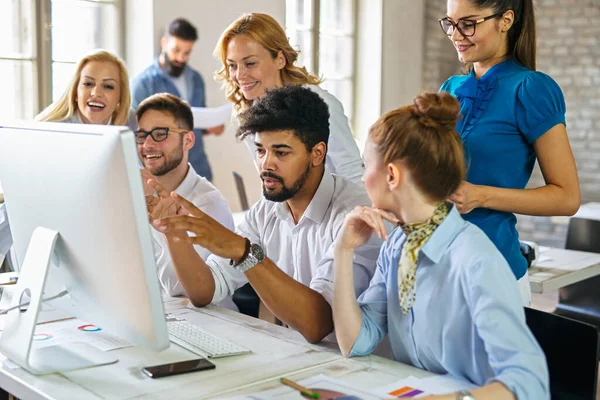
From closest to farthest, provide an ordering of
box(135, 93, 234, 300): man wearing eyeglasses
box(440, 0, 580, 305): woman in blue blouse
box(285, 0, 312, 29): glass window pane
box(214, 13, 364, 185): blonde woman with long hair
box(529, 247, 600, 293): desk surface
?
box(440, 0, 580, 305): woman in blue blouse < box(135, 93, 234, 300): man wearing eyeglasses < box(214, 13, 364, 185): blonde woman with long hair < box(529, 247, 600, 293): desk surface < box(285, 0, 312, 29): glass window pane

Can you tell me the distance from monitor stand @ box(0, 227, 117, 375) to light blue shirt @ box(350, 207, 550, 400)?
0.55 meters

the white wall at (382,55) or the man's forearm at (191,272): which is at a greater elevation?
the white wall at (382,55)

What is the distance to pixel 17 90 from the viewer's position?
4375mm

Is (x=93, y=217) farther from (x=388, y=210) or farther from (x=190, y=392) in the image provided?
(x=388, y=210)

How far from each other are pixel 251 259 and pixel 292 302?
0.44ft

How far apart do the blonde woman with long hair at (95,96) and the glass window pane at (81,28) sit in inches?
61.7

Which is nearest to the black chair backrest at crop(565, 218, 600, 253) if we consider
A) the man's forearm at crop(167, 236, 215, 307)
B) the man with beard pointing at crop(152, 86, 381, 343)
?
the man with beard pointing at crop(152, 86, 381, 343)

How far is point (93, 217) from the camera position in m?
1.23

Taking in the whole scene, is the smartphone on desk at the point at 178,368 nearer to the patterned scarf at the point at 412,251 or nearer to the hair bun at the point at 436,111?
the patterned scarf at the point at 412,251

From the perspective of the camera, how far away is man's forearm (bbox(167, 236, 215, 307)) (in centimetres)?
188

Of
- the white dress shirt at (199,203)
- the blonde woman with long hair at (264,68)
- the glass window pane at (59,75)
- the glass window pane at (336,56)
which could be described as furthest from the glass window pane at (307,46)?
the white dress shirt at (199,203)

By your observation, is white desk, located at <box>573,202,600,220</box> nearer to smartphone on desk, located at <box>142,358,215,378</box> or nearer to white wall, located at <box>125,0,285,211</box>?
white wall, located at <box>125,0,285,211</box>

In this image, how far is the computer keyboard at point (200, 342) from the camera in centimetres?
149

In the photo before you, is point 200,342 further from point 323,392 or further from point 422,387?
point 422,387
